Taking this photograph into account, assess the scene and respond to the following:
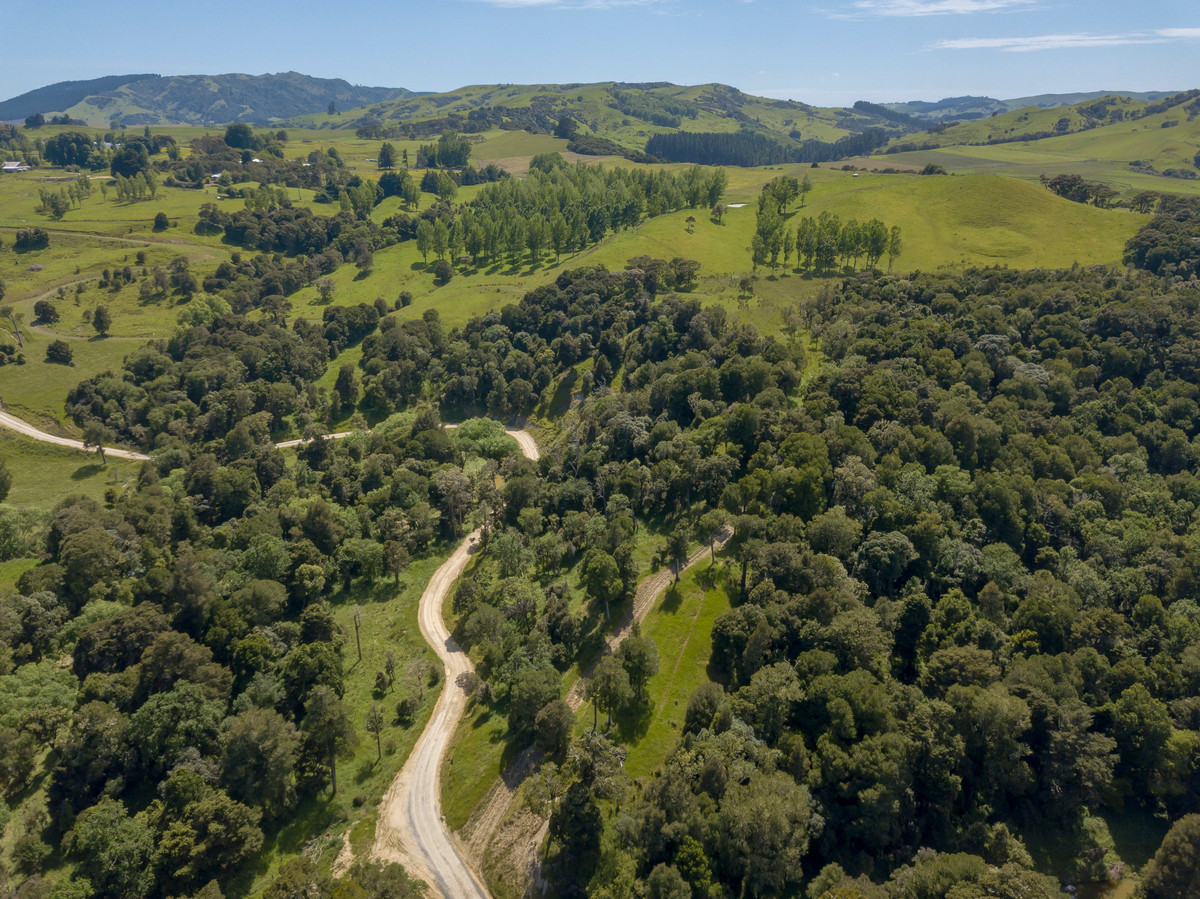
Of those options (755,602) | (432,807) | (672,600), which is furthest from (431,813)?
(755,602)

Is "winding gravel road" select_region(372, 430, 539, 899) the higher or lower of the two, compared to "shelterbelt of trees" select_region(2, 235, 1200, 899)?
lower

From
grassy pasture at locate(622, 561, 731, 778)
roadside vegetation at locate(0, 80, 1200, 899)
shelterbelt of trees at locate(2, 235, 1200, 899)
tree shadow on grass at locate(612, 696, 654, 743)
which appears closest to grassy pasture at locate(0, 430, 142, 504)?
roadside vegetation at locate(0, 80, 1200, 899)

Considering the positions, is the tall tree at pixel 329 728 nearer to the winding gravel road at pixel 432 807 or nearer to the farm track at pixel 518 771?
the winding gravel road at pixel 432 807

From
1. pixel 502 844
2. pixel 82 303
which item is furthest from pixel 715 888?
pixel 82 303

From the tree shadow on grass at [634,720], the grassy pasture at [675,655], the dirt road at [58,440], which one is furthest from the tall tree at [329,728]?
the dirt road at [58,440]

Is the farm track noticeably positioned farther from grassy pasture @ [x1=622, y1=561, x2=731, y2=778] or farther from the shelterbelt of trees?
the shelterbelt of trees

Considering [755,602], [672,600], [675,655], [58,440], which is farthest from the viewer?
[58,440]

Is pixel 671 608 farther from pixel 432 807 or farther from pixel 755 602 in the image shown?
pixel 432 807
